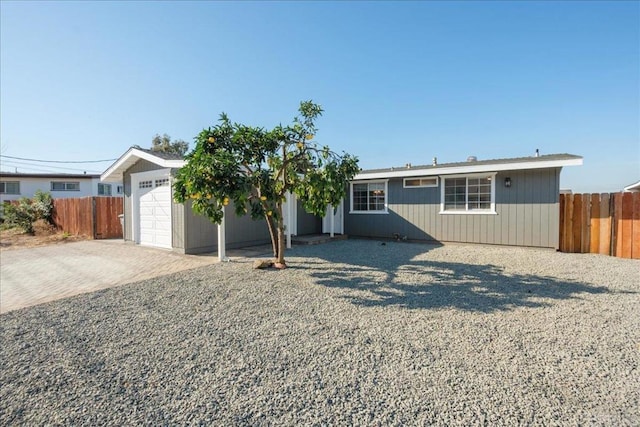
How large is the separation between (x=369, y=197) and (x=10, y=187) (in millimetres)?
28427

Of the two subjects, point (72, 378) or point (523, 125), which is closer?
point (72, 378)

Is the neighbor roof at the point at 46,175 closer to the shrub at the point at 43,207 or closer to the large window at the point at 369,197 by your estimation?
the shrub at the point at 43,207

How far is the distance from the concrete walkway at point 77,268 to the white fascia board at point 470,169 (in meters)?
5.43

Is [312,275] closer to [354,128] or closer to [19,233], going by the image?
[354,128]

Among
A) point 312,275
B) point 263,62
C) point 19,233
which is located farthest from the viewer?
point 19,233

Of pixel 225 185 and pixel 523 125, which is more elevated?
pixel 523 125

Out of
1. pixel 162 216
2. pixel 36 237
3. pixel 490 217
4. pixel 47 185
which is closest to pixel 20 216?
pixel 36 237

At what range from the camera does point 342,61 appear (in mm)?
11281

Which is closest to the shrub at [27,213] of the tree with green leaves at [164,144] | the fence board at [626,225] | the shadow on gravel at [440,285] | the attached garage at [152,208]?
the attached garage at [152,208]

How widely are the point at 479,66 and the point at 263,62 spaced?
25.1ft

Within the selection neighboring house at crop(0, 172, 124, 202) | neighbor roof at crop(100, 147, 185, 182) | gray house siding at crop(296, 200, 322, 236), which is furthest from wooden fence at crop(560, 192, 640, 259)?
neighboring house at crop(0, 172, 124, 202)

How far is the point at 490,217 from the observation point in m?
9.88

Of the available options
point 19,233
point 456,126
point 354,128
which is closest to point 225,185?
point 354,128

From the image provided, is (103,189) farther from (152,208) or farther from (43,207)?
(152,208)
